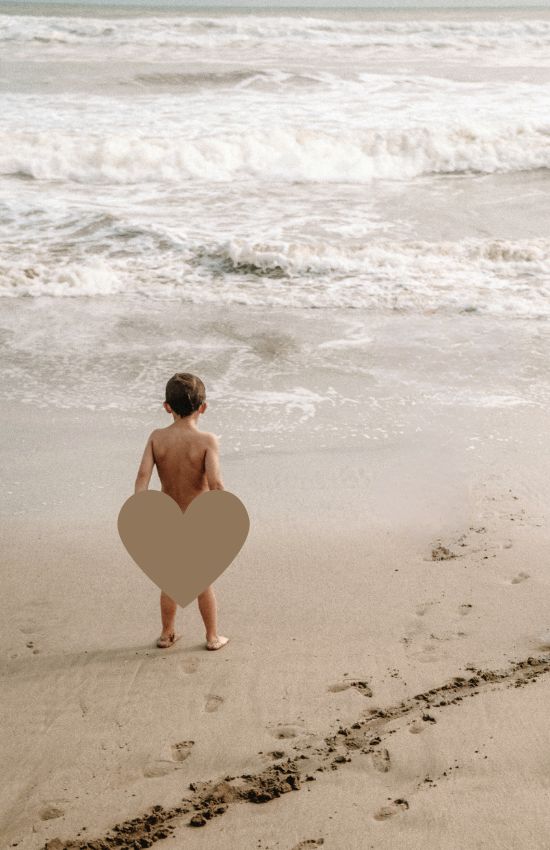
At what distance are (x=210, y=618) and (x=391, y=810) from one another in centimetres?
107

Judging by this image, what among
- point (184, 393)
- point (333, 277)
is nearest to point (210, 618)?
point (184, 393)

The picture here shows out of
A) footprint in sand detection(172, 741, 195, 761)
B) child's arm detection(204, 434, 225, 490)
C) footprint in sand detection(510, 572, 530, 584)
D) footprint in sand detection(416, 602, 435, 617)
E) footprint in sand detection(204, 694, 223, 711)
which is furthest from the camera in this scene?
footprint in sand detection(510, 572, 530, 584)

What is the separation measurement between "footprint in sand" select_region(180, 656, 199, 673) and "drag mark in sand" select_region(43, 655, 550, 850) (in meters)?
0.57

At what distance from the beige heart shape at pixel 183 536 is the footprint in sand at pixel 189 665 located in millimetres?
262

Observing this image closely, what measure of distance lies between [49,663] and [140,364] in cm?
326

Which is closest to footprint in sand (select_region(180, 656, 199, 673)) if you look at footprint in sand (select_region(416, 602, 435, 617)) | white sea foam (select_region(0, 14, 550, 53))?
footprint in sand (select_region(416, 602, 435, 617))

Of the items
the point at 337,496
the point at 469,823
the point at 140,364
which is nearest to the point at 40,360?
the point at 140,364

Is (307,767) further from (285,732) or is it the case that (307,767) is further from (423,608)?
(423,608)

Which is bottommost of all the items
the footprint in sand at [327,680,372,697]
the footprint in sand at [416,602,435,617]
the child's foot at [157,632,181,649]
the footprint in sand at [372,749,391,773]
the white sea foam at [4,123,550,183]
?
the child's foot at [157,632,181,649]

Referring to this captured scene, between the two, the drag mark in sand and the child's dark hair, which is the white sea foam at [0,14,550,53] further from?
the drag mark in sand

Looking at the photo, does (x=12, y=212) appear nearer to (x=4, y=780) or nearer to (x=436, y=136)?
Answer: (x=436, y=136)

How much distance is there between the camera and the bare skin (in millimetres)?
3242

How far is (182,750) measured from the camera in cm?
273

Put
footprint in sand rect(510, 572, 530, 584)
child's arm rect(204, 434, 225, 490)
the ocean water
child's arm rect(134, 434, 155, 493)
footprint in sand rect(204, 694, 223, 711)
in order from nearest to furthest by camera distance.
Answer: footprint in sand rect(204, 694, 223, 711) < child's arm rect(134, 434, 155, 493) < child's arm rect(204, 434, 225, 490) < footprint in sand rect(510, 572, 530, 584) < the ocean water
